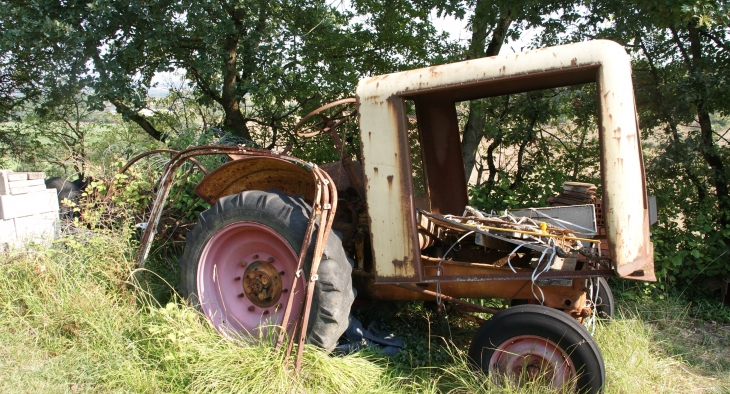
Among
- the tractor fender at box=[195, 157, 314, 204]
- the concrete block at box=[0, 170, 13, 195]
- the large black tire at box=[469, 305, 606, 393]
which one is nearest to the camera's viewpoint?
the large black tire at box=[469, 305, 606, 393]

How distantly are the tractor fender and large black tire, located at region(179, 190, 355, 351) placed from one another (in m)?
0.34

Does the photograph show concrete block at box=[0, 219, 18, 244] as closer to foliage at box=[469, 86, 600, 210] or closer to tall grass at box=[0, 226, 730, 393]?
tall grass at box=[0, 226, 730, 393]

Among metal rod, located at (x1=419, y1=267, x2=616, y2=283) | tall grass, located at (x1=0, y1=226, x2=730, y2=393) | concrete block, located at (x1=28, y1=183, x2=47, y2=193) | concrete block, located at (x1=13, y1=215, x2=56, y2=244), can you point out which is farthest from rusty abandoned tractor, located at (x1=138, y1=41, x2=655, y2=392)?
concrete block, located at (x1=28, y1=183, x2=47, y2=193)

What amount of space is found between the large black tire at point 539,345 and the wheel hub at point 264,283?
1282 mm

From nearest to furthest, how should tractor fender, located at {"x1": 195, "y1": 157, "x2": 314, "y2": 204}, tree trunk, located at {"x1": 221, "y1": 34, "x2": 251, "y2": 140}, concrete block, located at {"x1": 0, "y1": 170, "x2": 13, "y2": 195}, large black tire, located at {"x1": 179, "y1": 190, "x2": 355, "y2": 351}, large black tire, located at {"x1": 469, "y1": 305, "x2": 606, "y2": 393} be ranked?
large black tire, located at {"x1": 469, "y1": 305, "x2": 606, "y2": 393} → large black tire, located at {"x1": 179, "y1": 190, "x2": 355, "y2": 351} → tractor fender, located at {"x1": 195, "y1": 157, "x2": 314, "y2": 204} → concrete block, located at {"x1": 0, "y1": 170, "x2": 13, "y2": 195} → tree trunk, located at {"x1": 221, "y1": 34, "x2": 251, "y2": 140}

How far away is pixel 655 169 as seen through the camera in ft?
17.3

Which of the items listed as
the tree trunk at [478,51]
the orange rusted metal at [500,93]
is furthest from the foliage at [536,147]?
the orange rusted metal at [500,93]

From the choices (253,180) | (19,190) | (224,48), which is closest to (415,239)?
(253,180)

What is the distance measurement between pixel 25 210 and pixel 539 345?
13.7ft

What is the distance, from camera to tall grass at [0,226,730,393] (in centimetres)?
306

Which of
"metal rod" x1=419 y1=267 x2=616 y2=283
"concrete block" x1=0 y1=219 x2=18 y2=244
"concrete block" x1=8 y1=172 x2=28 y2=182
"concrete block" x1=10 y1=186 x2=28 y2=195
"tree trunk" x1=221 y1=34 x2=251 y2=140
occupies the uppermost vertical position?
"tree trunk" x1=221 y1=34 x2=251 y2=140

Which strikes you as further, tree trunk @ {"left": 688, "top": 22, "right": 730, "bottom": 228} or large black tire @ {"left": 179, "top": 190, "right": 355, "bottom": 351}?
tree trunk @ {"left": 688, "top": 22, "right": 730, "bottom": 228}

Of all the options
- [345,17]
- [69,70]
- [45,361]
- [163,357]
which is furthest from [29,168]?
[163,357]

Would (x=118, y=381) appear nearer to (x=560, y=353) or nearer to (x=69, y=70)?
(x=560, y=353)
